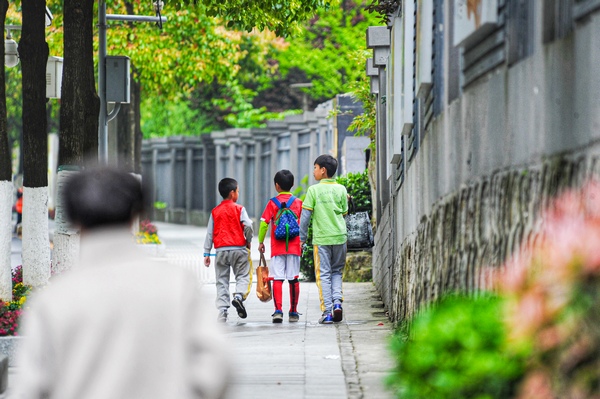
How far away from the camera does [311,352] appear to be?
1010cm

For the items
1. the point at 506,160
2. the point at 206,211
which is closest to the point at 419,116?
the point at 506,160

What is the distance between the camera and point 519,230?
5.27 metres

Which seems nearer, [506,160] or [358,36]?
[506,160]

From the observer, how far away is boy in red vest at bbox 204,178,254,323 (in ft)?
40.7

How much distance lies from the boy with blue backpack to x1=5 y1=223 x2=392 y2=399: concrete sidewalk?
1.09ft

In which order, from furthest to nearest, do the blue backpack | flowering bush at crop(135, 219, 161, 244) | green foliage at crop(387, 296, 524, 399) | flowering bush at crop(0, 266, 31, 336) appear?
flowering bush at crop(135, 219, 161, 244), the blue backpack, flowering bush at crop(0, 266, 31, 336), green foliage at crop(387, 296, 524, 399)

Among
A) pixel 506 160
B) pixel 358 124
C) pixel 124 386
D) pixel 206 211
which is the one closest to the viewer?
pixel 124 386

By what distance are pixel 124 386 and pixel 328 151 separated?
898 inches

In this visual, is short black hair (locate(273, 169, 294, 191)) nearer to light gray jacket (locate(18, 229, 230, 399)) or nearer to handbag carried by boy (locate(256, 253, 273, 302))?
handbag carried by boy (locate(256, 253, 273, 302))

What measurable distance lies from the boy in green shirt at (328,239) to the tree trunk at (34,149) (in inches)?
111

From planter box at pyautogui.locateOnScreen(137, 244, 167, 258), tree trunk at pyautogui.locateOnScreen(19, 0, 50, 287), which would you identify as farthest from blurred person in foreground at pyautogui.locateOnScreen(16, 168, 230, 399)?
planter box at pyautogui.locateOnScreen(137, 244, 167, 258)

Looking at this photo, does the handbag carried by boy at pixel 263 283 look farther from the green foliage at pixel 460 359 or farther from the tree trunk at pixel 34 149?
the green foliage at pixel 460 359

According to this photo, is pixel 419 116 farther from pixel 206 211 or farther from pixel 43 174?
pixel 206 211

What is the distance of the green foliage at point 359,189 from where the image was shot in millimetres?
18812
